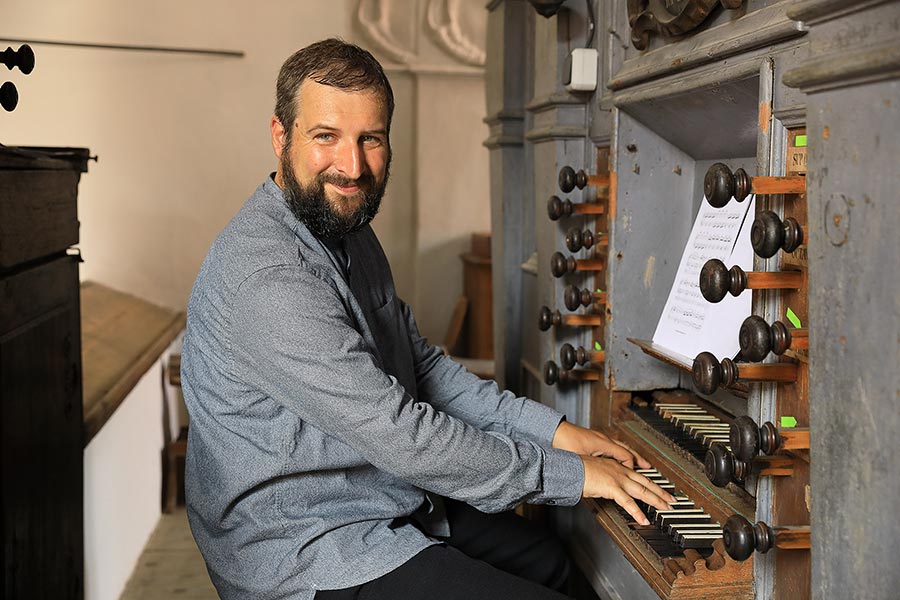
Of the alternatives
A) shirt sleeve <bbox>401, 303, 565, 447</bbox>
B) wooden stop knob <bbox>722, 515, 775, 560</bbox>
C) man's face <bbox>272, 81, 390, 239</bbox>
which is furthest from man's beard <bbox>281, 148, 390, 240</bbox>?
wooden stop knob <bbox>722, 515, 775, 560</bbox>

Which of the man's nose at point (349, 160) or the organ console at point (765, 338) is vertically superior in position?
the man's nose at point (349, 160)

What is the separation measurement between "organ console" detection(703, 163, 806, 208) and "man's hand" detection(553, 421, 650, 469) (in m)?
0.87

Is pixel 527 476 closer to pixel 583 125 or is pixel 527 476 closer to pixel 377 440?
pixel 377 440

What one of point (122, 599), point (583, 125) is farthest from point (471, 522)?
point (122, 599)

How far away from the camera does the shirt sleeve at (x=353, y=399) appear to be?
1863mm

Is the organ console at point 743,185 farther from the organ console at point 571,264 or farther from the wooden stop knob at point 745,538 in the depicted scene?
the organ console at point 571,264

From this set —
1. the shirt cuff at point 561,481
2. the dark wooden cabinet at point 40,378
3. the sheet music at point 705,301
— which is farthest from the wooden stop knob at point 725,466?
the dark wooden cabinet at point 40,378

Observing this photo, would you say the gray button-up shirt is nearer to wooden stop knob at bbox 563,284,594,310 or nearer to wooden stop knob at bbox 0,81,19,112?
wooden stop knob at bbox 0,81,19,112

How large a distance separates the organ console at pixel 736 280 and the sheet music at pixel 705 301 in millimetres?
442

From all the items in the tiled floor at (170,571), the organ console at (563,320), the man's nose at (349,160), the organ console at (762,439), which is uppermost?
the man's nose at (349,160)

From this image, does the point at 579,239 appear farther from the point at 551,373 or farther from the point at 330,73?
the point at 330,73

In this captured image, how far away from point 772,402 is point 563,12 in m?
1.68

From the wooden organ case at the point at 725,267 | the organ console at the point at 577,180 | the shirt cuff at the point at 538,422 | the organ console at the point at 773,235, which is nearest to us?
the wooden organ case at the point at 725,267

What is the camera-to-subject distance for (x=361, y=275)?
2.41 metres
